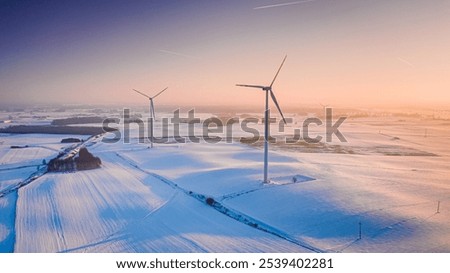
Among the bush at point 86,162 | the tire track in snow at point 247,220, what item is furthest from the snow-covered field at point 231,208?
the bush at point 86,162

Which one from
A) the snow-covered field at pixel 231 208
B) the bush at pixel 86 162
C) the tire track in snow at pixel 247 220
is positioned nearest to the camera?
the snow-covered field at pixel 231 208

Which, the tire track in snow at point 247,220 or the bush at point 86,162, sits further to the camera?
Answer: the bush at point 86,162

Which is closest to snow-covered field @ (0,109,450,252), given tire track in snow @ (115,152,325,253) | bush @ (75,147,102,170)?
tire track in snow @ (115,152,325,253)

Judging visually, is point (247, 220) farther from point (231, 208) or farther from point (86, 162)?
point (86, 162)

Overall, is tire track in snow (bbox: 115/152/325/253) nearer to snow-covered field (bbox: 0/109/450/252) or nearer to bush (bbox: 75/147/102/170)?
snow-covered field (bbox: 0/109/450/252)

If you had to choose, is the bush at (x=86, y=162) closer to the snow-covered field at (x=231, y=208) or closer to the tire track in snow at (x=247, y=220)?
the snow-covered field at (x=231, y=208)

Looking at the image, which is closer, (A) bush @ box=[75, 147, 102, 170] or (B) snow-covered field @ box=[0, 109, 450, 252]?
(B) snow-covered field @ box=[0, 109, 450, 252]

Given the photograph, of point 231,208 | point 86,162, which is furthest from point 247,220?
point 86,162

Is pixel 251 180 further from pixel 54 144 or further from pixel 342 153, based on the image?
pixel 54 144

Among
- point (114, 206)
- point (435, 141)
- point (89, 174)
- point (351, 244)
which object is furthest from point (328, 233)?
point (435, 141)
